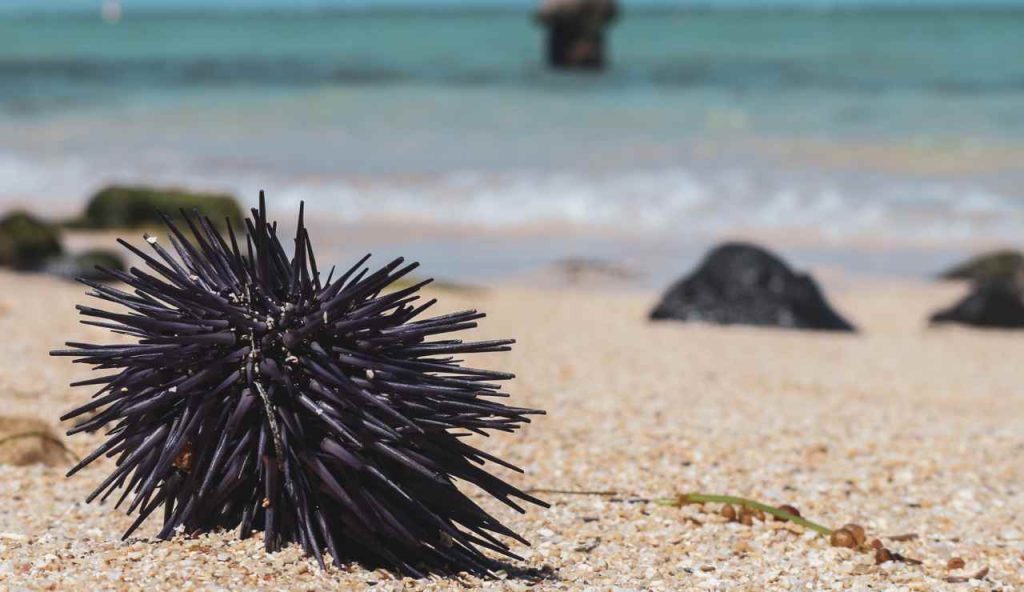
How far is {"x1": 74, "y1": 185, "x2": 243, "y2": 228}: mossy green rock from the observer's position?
1162 centimetres

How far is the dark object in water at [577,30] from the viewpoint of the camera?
35531mm

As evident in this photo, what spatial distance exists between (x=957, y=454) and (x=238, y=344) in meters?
3.10

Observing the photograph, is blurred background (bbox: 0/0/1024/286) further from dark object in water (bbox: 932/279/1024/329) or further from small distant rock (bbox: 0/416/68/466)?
small distant rock (bbox: 0/416/68/466)

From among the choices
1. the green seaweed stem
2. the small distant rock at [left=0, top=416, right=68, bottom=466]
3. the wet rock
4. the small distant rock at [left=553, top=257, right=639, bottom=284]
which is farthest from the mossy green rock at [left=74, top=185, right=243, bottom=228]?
the green seaweed stem

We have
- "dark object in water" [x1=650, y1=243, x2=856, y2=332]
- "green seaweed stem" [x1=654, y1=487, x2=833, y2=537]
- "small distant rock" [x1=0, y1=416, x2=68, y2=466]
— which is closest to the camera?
"green seaweed stem" [x1=654, y1=487, x2=833, y2=537]

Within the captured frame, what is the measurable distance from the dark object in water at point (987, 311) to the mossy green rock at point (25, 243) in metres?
6.49

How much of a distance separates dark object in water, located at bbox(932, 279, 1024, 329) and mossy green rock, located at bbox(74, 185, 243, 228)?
250 inches

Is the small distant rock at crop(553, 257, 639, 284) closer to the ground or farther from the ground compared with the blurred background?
closer to the ground

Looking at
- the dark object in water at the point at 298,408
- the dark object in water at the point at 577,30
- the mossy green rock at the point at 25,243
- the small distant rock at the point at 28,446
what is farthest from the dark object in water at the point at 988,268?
the dark object in water at the point at 577,30

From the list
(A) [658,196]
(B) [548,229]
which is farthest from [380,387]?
(A) [658,196]

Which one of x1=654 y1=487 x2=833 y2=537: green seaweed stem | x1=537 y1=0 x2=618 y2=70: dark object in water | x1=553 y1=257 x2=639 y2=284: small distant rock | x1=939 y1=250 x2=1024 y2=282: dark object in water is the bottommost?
x1=654 y1=487 x2=833 y2=537: green seaweed stem

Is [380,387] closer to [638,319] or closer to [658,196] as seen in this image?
[638,319]

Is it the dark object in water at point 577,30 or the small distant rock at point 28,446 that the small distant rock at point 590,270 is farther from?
the dark object in water at point 577,30

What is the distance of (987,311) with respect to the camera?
353 inches
